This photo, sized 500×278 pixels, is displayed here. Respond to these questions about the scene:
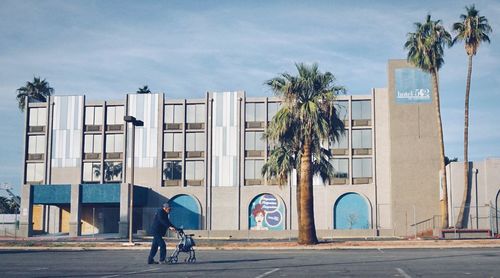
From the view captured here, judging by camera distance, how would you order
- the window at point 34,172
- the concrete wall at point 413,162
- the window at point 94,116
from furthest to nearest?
the window at point 34,172, the window at point 94,116, the concrete wall at point 413,162

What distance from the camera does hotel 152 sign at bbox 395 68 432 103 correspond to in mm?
58188

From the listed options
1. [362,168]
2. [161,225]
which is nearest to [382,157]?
[362,168]

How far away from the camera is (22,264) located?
63.9 ft

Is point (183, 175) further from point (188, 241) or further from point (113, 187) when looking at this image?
point (188, 241)

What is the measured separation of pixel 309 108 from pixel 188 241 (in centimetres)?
1479

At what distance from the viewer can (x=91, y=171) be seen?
65.2 m

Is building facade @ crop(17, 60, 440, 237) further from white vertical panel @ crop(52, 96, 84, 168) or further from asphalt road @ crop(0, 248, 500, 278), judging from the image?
asphalt road @ crop(0, 248, 500, 278)

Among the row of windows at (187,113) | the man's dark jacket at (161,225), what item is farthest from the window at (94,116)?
the man's dark jacket at (161,225)

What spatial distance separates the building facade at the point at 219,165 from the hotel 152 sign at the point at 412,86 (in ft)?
0.30

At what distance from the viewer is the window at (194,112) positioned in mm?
64375

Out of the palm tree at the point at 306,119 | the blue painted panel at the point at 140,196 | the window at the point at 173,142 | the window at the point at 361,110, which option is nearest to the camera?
the palm tree at the point at 306,119

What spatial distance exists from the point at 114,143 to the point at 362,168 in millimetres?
25350

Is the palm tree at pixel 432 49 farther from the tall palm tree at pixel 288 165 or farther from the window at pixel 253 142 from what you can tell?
the window at pixel 253 142

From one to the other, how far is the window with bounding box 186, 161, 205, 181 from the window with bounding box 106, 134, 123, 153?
751 centimetres
